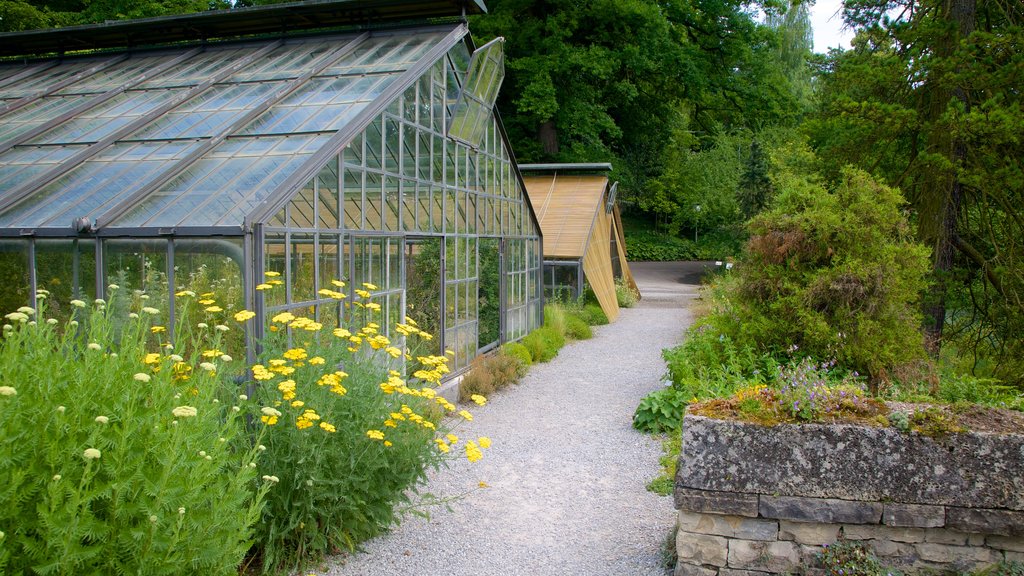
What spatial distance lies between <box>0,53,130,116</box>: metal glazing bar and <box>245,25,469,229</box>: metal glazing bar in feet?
17.1

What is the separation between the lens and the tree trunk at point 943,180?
1083cm

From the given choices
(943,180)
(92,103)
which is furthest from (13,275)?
(943,180)

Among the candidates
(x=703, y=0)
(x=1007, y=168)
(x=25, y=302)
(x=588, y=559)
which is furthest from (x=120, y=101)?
(x=703, y=0)

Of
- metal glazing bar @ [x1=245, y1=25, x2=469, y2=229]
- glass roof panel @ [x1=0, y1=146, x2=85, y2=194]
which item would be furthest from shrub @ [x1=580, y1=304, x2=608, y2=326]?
glass roof panel @ [x1=0, y1=146, x2=85, y2=194]

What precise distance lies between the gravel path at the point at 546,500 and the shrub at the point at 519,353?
49 cm

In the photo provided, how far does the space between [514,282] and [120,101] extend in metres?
7.29

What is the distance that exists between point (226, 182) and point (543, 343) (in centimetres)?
799

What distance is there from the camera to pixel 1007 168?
32.8ft

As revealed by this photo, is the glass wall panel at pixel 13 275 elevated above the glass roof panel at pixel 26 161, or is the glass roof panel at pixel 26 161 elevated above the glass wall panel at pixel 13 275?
the glass roof panel at pixel 26 161

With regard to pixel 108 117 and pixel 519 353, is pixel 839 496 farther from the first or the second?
pixel 108 117

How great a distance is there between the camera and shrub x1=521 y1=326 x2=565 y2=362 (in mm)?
13156

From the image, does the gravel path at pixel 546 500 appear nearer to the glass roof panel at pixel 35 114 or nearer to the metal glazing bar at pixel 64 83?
the glass roof panel at pixel 35 114

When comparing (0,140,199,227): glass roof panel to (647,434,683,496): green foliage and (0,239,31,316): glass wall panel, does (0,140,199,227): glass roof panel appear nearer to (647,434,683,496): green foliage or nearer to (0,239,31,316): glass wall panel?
(0,239,31,316): glass wall panel

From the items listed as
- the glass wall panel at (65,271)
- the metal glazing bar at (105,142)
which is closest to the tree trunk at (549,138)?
the metal glazing bar at (105,142)
